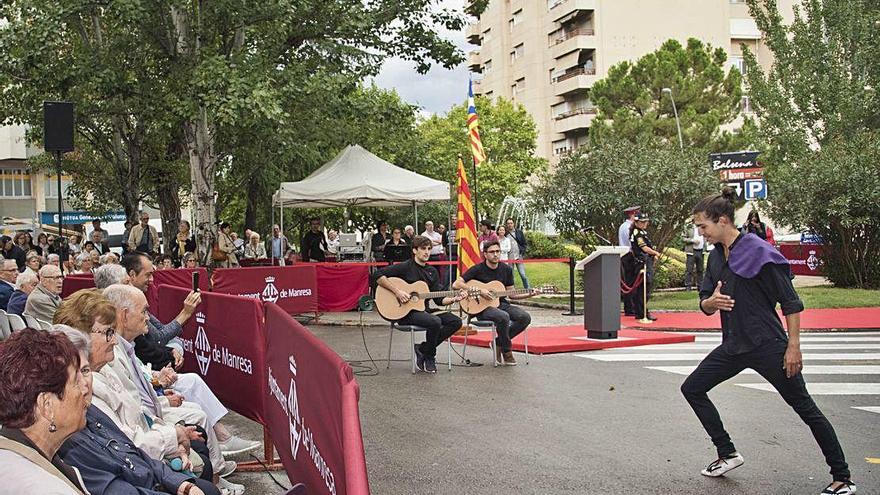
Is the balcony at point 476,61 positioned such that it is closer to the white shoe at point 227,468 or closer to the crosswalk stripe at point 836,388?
the crosswalk stripe at point 836,388

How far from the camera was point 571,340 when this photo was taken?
1426cm

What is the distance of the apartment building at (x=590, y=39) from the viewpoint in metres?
73.4

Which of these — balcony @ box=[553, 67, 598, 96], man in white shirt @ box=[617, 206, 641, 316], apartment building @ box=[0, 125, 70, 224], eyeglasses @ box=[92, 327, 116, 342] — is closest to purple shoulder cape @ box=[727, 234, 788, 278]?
eyeglasses @ box=[92, 327, 116, 342]

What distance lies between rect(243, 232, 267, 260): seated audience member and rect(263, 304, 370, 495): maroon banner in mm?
17713

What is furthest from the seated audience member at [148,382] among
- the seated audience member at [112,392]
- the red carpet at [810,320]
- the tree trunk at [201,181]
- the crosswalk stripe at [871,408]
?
the tree trunk at [201,181]

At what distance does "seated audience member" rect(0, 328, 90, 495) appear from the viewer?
290 centimetres

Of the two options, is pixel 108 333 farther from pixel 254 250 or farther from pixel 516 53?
pixel 516 53

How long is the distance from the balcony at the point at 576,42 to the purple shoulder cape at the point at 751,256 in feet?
227

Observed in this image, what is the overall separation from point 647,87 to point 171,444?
52.9m

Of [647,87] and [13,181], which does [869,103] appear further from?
[13,181]

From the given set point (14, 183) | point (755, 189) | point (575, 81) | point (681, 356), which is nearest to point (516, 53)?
point (575, 81)

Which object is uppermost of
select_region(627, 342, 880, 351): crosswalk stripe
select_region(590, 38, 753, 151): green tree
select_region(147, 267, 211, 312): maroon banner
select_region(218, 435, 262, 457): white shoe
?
select_region(590, 38, 753, 151): green tree

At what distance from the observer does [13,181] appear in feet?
240

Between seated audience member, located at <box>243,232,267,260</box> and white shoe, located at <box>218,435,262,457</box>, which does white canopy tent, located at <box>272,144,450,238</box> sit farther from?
white shoe, located at <box>218,435,262,457</box>
